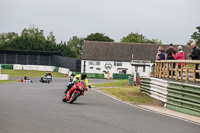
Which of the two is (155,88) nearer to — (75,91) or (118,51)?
(75,91)

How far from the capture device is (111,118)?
38.0 ft

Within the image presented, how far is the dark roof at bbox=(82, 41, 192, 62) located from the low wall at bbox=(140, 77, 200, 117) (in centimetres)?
5836

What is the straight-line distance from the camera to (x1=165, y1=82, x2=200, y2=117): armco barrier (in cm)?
1513

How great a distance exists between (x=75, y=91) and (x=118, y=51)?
6557 cm

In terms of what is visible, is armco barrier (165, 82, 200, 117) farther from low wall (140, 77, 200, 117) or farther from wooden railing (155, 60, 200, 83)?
wooden railing (155, 60, 200, 83)

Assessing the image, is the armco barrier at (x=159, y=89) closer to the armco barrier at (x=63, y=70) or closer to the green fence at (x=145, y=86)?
the green fence at (x=145, y=86)

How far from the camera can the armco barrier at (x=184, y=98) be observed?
49.7ft

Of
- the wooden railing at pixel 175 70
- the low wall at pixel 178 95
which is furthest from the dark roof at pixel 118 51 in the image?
the low wall at pixel 178 95

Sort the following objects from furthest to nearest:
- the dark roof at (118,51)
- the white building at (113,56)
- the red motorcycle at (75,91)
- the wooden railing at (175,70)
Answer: the dark roof at (118,51)
the white building at (113,56)
the wooden railing at (175,70)
the red motorcycle at (75,91)

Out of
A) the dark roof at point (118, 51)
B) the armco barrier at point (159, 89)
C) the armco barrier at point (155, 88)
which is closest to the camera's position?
the armco barrier at point (159, 89)

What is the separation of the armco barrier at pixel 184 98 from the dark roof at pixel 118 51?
2426 inches

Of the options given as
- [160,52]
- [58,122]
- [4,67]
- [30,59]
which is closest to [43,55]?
[30,59]

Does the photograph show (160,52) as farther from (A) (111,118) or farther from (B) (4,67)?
(B) (4,67)

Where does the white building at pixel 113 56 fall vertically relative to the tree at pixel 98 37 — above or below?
below
